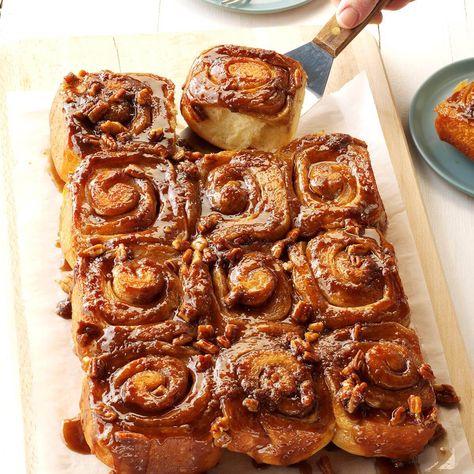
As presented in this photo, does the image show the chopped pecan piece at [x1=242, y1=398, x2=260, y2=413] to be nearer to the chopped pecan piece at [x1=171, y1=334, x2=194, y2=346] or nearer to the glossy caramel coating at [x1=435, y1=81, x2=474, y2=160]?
the chopped pecan piece at [x1=171, y1=334, x2=194, y2=346]

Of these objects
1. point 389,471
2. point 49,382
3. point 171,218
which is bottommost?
point 49,382

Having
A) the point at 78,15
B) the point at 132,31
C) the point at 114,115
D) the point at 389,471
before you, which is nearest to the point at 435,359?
the point at 389,471

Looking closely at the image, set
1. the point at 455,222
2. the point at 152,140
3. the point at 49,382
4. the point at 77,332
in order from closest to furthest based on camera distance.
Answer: the point at 77,332 → the point at 49,382 → the point at 152,140 → the point at 455,222

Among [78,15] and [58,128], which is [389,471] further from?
[78,15]

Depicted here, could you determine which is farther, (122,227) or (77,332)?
(122,227)

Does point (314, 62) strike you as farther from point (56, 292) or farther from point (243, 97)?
point (56, 292)

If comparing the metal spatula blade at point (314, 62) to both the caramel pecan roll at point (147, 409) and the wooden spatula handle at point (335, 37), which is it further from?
the caramel pecan roll at point (147, 409)

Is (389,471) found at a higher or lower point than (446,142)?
lower

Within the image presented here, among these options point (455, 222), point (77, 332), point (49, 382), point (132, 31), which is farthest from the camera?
point (132, 31)
